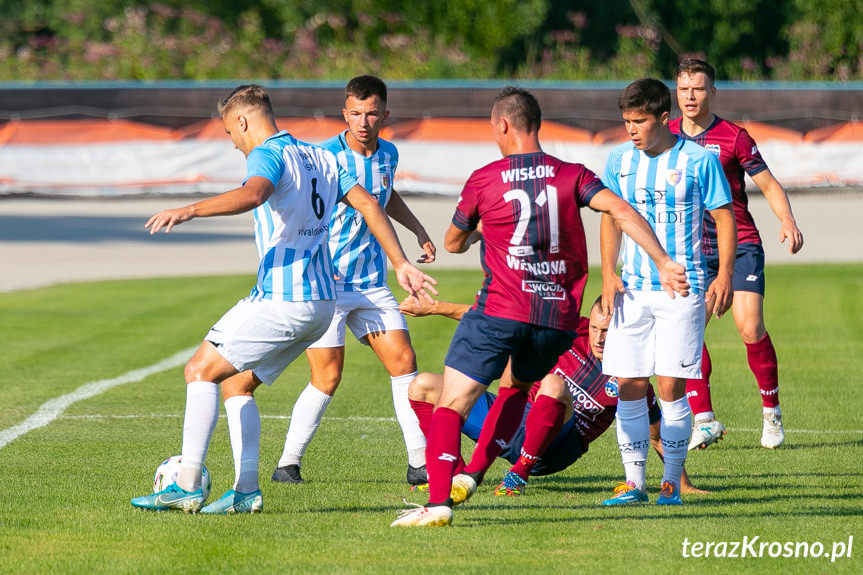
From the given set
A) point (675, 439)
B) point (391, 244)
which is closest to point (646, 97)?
point (391, 244)

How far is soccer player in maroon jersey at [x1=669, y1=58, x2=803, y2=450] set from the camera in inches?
292

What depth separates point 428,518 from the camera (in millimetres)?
5539

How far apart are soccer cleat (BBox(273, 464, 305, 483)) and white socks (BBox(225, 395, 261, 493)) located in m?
0.80

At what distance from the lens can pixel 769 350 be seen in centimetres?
828

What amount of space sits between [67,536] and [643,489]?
2670 millimetres

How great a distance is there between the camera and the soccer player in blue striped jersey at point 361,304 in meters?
6.88

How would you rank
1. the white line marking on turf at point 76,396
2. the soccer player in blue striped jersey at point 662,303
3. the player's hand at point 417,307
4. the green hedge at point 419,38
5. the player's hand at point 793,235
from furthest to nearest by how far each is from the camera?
the green hedge at point 419,38, the white line marking on turf at point 76,396, the player's hand at point 793,235, the player's hand at point 417,307, the soccer player in blue striped jersey at point 662,303

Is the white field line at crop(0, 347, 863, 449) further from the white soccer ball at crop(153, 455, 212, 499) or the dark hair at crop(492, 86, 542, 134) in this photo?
the dark hair at crop(492, 86, 542, 134)

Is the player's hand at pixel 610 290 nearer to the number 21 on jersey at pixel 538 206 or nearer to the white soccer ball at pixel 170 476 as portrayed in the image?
the number 21 on jersey at pixel 538 206

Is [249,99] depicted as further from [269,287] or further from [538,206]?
[538,206]

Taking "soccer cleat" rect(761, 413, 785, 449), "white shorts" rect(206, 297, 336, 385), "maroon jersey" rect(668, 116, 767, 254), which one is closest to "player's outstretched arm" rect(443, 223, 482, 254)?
"white shorts" rect(206, 297, 336, 385)

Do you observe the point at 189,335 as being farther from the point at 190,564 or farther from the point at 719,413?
the point at 190,564

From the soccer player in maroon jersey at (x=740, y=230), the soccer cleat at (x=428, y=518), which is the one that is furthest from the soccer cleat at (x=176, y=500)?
the soccer player in maroon jersey at (x=740, y=230)

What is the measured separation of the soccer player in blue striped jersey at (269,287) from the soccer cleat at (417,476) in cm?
103
